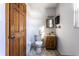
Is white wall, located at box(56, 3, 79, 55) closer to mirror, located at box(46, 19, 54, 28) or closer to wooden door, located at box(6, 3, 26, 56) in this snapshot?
mirror, located at box(46, 19, 54, 28)

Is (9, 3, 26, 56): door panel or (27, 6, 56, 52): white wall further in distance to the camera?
(27, 6, 56, 52): white wall

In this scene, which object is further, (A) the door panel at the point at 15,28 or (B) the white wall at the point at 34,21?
(B) the white wall at the point at 34,21

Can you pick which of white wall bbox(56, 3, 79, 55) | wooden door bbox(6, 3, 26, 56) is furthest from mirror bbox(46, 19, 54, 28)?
wooden door bbox(6, 3, 26, 56)

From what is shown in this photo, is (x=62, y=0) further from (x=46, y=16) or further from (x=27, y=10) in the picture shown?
(x=46, y=16)

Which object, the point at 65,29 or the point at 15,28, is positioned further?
the point at 65,29

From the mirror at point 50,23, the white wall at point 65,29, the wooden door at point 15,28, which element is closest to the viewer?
the wooden door at point 15,28

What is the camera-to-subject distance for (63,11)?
3.31 metres

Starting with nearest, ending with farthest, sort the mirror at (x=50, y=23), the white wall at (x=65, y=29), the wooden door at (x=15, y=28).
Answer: the wooden door at (x=15, y=28), the white wall at (x=65, y=29), the mirror at (x=50, y=23)

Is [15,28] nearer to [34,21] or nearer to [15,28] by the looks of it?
[15,28]

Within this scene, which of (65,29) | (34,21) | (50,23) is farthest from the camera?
(50,23)

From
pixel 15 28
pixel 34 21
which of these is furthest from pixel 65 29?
pixel 15 28

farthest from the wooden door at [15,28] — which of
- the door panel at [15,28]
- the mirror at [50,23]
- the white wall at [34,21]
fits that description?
the mirror at [50,23]

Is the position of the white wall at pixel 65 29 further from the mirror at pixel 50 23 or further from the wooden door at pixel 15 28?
the wooden door at pixel 15 28

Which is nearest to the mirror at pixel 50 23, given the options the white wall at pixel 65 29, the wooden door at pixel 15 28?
the white wall at pixel 65 29
